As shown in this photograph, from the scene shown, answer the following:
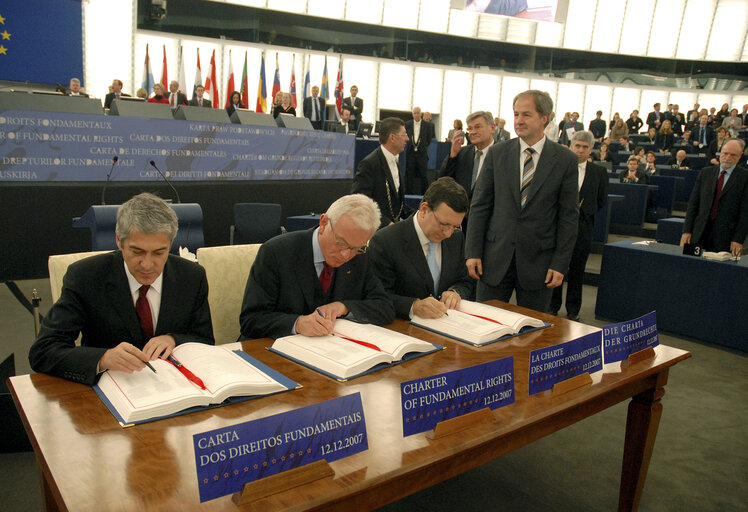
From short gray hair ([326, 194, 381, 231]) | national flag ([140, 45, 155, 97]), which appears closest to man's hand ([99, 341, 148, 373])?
short gray hair ([326, 194, 381, 231])

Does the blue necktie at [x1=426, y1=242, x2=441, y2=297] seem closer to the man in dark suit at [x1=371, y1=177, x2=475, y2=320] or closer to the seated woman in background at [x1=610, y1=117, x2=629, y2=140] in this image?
the man in dark suit at [x1=371, y1=177, x2=475, y2=320]

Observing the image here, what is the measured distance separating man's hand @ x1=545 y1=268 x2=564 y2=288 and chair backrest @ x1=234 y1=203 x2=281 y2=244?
102 inches

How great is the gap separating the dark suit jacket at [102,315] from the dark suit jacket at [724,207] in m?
4.15

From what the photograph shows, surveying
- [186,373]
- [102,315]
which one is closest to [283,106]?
[102,315]

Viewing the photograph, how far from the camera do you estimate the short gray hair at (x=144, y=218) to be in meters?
1.51

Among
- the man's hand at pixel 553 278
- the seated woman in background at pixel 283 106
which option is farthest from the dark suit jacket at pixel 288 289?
the seated woman in background at pixel 283 106

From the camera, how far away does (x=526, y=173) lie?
270 cm

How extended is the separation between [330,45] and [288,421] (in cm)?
1522

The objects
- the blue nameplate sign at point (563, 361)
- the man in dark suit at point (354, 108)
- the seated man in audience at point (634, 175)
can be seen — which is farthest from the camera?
the man in dark suit at point (354, 108)

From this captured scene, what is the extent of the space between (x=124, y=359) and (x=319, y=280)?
0.78m

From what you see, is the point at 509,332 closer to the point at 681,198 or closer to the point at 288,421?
the point at 288,421

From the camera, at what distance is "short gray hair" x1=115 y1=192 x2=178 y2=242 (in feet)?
4.97

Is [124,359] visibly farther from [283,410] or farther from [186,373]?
[283,410]

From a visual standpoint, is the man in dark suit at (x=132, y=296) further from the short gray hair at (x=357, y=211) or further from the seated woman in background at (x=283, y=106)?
the seated woman in background at (x=283, y=106)
